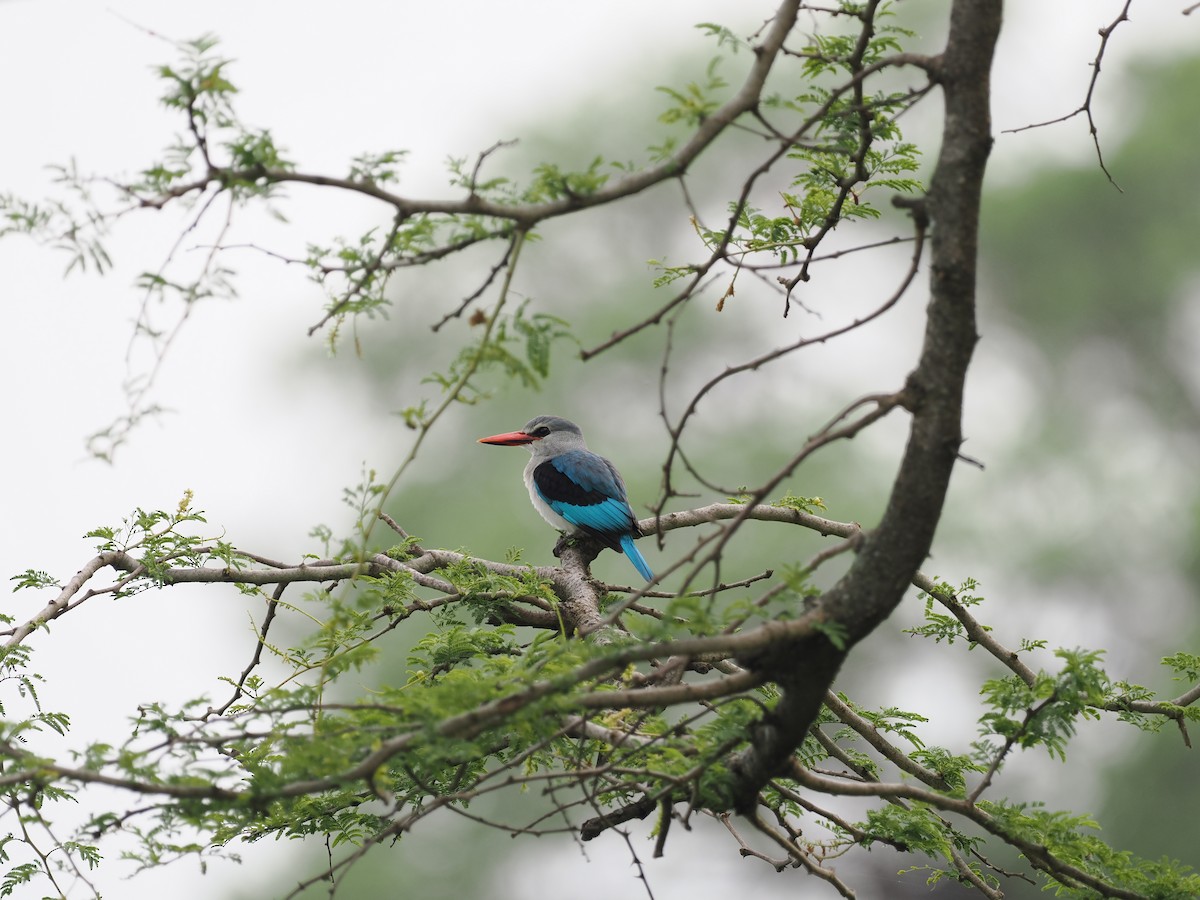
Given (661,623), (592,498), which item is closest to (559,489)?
(592,498)

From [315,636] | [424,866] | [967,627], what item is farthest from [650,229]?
[315,636]

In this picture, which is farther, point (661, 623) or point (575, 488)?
point (575, 488)

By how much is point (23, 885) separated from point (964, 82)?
2.19 m

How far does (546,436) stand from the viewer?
17.4ft

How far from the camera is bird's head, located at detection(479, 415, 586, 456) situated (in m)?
5.23

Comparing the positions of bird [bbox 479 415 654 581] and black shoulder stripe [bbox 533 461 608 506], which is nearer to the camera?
bird [bbox 479 415 654 581]

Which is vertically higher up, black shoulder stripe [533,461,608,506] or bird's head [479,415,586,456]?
bird's head [479,415,586,456]

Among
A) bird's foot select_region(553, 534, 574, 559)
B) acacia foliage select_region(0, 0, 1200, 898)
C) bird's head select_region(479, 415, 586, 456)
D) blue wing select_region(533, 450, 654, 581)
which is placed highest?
bird's head select_region(479, 415, 586, 456)

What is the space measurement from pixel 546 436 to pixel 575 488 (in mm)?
652

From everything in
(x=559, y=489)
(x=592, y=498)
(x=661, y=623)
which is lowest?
(x=661, y=623)

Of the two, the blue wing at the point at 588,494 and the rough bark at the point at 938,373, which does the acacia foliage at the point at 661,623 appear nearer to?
the rough bark at the point at 938,373

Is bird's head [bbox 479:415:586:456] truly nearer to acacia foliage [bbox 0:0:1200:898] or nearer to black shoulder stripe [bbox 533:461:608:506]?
black shoulder stripe [bbox 533:461:608:506]

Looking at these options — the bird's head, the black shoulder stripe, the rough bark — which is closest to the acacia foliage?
the rough bark

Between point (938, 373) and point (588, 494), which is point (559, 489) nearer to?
point (588, 494)
